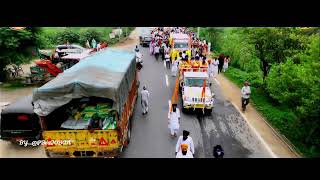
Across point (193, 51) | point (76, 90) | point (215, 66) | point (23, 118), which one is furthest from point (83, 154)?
point (193, 51)

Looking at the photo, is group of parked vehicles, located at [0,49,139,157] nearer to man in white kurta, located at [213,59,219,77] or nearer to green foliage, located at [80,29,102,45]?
man in white kurta, located at [213,59,219,77]

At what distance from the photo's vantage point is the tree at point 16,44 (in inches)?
734

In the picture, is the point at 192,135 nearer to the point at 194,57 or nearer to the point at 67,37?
the point at 194,57

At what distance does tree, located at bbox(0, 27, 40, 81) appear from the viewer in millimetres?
18656

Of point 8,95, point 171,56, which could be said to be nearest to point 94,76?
point 8,95

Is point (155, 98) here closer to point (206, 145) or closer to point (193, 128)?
point (193, 128)

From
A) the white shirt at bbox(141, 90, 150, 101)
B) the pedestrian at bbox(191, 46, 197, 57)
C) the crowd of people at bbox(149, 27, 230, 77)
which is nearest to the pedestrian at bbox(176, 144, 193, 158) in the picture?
the white shirt at bbox(141, 90, 150, 101)

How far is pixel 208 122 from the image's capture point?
47.1ft

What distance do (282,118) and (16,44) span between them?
1504 centimetres

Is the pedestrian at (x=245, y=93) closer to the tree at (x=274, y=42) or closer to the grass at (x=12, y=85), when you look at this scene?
the tree at (x=274, y=42)

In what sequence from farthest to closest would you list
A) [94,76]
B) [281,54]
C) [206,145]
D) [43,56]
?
[43,56] → [281,54] → [206,145] → [94,76]

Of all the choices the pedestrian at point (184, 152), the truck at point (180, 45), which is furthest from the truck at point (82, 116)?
the truck at point (180, 45)

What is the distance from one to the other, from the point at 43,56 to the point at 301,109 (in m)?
19.1

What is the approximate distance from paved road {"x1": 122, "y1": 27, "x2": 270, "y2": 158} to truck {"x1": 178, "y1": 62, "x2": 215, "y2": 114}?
53cm
